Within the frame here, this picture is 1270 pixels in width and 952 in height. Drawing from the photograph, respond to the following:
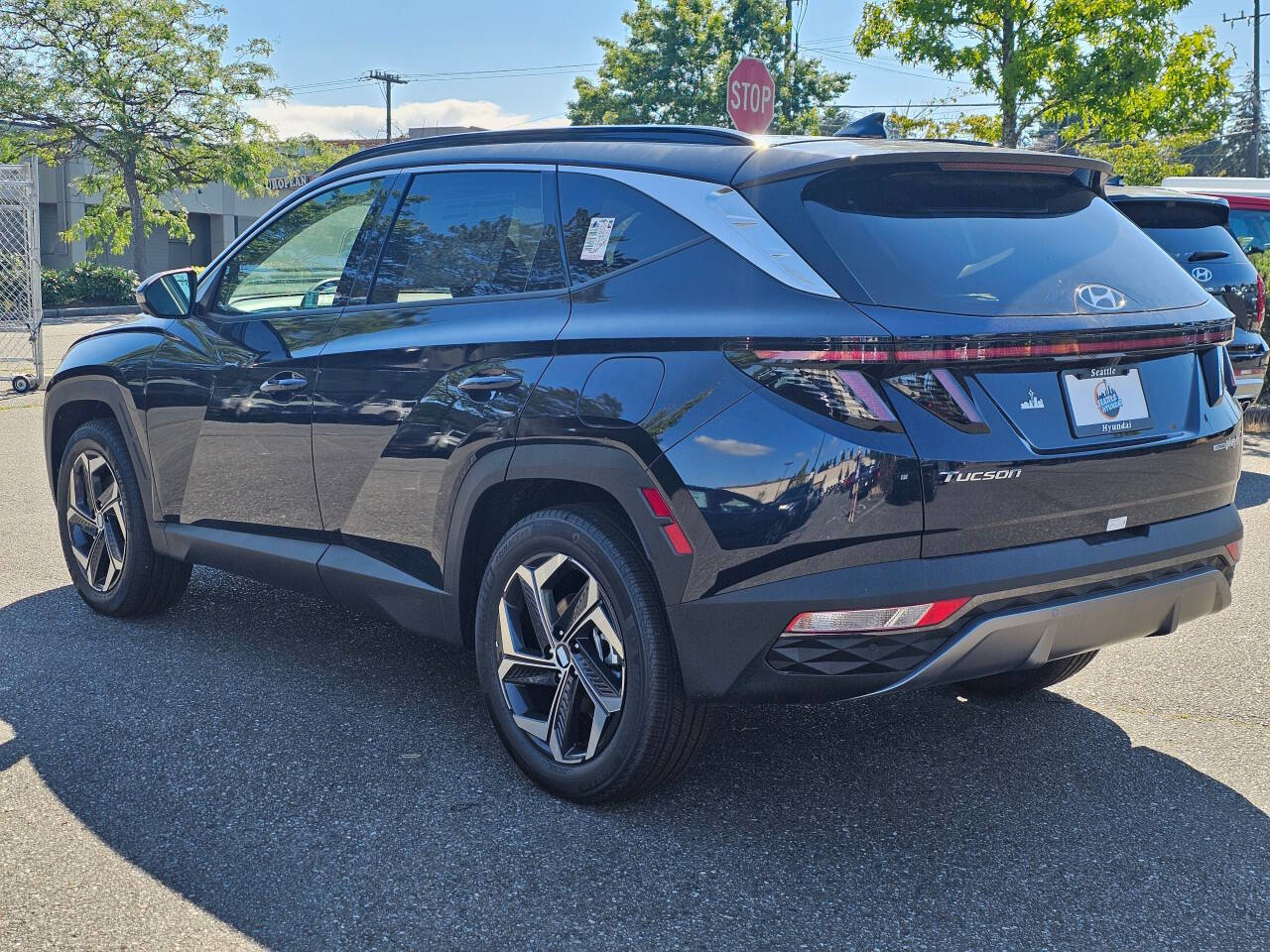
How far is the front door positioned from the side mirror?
0.06 m

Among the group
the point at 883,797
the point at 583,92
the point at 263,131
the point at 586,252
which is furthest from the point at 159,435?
the point at 583,92

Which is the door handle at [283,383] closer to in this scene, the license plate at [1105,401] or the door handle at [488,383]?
the door handle at [488,383]

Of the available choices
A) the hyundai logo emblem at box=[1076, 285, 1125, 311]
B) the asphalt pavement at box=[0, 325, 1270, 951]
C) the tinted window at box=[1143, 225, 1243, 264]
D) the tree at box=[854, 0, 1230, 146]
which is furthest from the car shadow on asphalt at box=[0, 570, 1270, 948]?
the tree at box=[854, 0, 1230, 146]

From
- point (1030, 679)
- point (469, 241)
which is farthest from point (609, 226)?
point (1030, 679)

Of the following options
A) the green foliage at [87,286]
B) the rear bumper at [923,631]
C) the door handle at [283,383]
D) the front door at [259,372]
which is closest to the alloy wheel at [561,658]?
the rear bumper at [923,631]

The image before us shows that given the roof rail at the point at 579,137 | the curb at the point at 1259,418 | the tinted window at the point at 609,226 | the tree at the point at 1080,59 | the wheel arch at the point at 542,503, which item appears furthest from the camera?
the tree at the point at 1080,59

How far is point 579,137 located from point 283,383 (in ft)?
4.36

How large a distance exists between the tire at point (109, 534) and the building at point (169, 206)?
3782 centimetres

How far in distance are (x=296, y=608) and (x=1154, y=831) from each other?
3581 millimetres

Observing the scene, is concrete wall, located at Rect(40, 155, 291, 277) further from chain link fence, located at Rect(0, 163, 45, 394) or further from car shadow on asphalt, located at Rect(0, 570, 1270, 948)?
car shadow on asphalt, located at Rect(0, 570, 1270, 948)

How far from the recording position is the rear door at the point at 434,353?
3.70 meters

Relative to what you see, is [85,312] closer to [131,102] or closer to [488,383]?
[131,102]

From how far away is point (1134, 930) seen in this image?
115 inches

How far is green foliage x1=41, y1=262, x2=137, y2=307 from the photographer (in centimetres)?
3453
